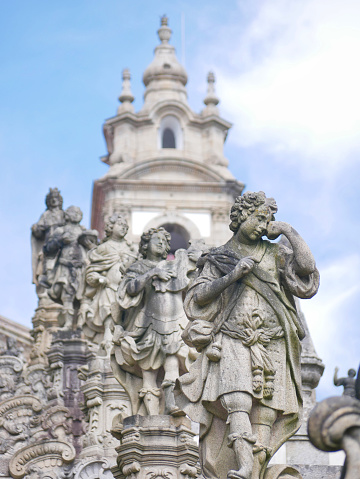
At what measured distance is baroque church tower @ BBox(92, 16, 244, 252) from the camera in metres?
70.9

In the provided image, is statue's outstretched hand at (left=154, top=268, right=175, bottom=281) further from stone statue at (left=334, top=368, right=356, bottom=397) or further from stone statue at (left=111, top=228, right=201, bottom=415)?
stone statue at (left=334, top=368, right=356, bottom=397)

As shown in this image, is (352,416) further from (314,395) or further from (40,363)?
(40,363)

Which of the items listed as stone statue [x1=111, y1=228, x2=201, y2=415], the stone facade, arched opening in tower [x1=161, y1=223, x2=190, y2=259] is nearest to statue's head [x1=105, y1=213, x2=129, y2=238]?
the stone facade

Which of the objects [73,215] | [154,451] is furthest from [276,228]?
[73,215]

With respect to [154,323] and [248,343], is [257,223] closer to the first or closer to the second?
[248,343]

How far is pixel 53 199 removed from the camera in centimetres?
2798

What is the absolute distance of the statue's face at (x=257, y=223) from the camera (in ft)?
41.5

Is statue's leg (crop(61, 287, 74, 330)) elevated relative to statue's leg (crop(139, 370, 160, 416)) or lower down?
elevated

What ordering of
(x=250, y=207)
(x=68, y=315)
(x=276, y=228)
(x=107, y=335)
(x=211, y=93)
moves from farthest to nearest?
(x=211, y=93)
(x=68, y=315)
(x=107, y=335)
(x=250, y=207)
(x=276, y=228)

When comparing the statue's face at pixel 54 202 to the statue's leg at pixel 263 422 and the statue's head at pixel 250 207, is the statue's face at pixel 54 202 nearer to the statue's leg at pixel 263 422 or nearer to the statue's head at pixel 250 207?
the statue's head at pixel 250 207

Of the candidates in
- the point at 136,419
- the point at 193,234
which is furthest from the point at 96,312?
the point at 193,234

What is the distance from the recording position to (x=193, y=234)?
69.8 meters

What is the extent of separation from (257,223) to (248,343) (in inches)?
43.0

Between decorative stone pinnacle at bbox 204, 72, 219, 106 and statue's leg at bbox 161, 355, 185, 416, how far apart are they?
60.8m
